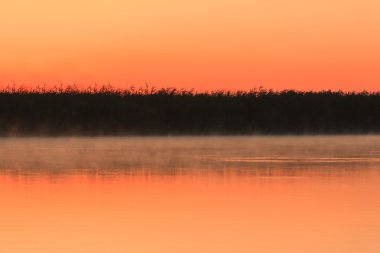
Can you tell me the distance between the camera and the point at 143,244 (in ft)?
36.8

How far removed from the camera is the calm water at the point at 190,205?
11.4 m

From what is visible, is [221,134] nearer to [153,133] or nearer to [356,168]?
[153,133]

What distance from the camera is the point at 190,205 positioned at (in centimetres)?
1516

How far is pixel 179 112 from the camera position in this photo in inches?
1991

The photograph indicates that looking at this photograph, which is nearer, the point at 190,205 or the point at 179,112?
the point at 190,205

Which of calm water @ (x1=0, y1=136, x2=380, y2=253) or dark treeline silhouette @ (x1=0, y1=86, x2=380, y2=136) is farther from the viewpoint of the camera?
dark treeline silhouette @ (x1=0, y1=86, x2=380, y2=136)

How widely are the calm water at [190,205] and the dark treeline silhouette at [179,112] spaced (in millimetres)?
23047

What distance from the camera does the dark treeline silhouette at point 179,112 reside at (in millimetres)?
50031

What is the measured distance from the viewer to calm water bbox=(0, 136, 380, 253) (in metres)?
11.4

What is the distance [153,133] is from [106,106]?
8.28ft

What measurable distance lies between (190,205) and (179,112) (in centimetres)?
3544

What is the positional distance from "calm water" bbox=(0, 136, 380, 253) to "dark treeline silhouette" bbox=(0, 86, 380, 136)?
907 inches

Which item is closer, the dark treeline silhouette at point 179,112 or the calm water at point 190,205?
the calm water at point 190,205

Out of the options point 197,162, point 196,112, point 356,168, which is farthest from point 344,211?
point 196,112
